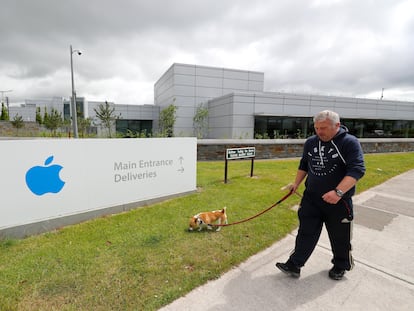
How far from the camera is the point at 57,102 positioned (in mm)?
65562

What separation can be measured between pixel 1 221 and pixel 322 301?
4.27 m

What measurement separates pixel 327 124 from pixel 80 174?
12.6 ft

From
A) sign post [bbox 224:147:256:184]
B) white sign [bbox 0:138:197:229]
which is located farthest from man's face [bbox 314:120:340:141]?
sign post [bbox 224:147:256:184]

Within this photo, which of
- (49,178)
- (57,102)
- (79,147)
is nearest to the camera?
(49,178)

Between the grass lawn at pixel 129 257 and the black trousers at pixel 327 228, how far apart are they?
31.3 inches

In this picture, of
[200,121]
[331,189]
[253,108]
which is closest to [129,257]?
[331,189]

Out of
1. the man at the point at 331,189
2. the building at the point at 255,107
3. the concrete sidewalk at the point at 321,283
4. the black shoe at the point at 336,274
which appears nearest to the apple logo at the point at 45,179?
the concrete sidewalk at the point at 321,283

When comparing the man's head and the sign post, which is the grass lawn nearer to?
the man's head

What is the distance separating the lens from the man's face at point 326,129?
2.28m

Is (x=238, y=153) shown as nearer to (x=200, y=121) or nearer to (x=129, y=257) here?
(x=129, y=257)

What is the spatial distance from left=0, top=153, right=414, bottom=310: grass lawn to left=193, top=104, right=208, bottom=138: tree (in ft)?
65.6

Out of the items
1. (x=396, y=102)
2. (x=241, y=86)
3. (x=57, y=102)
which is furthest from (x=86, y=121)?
(x=57, y=102)

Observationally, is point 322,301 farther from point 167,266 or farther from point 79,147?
point 79,147

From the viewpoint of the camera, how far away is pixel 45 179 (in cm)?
358
